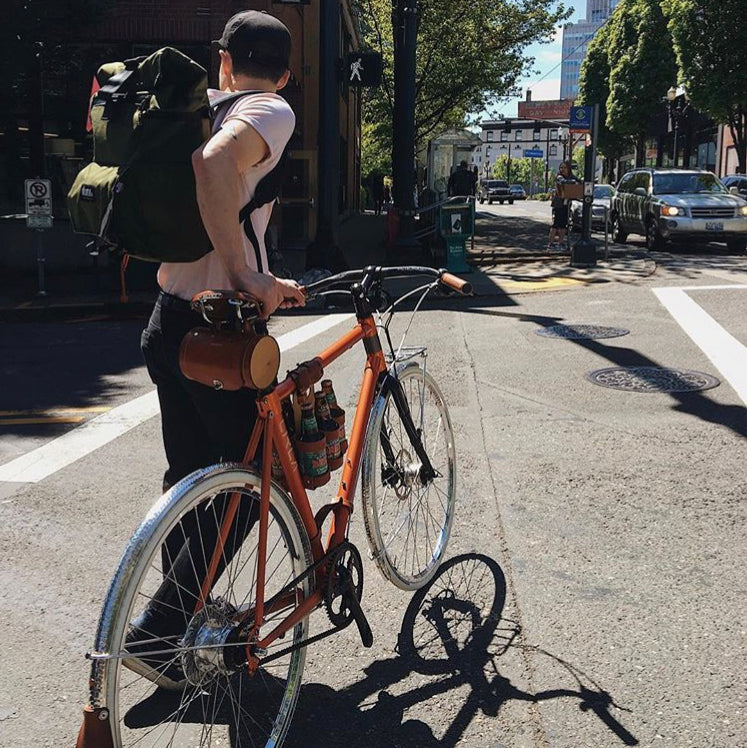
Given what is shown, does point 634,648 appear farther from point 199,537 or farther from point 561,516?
point 199,537

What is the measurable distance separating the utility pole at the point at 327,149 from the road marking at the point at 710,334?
5249mm

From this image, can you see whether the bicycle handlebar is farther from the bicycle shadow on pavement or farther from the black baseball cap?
the bicycle shadow on pavement

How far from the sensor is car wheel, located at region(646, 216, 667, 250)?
64.0ft

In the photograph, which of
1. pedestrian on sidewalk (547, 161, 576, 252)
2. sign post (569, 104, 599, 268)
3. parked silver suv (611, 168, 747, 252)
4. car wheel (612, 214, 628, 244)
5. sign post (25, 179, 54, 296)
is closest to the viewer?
sign post (25, 179, 54, 296)

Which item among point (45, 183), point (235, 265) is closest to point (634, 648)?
point (235, 265)

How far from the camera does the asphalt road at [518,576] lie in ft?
9.64

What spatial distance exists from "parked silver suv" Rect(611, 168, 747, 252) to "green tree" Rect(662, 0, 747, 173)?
49.4 ft

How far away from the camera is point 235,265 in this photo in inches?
103

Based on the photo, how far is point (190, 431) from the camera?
299 cm

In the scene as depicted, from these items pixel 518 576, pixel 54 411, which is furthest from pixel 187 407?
pixel 54 411

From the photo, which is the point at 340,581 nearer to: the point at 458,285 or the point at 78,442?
the point at 458,285

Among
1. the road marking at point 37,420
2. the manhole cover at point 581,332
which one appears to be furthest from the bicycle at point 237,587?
the manhole cover at point 581,332

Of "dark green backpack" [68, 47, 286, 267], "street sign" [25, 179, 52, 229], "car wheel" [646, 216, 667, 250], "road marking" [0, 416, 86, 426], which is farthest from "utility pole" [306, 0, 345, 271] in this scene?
"dark green backpack" [68, 47, 286, 267]

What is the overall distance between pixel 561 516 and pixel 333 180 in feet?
37.7
